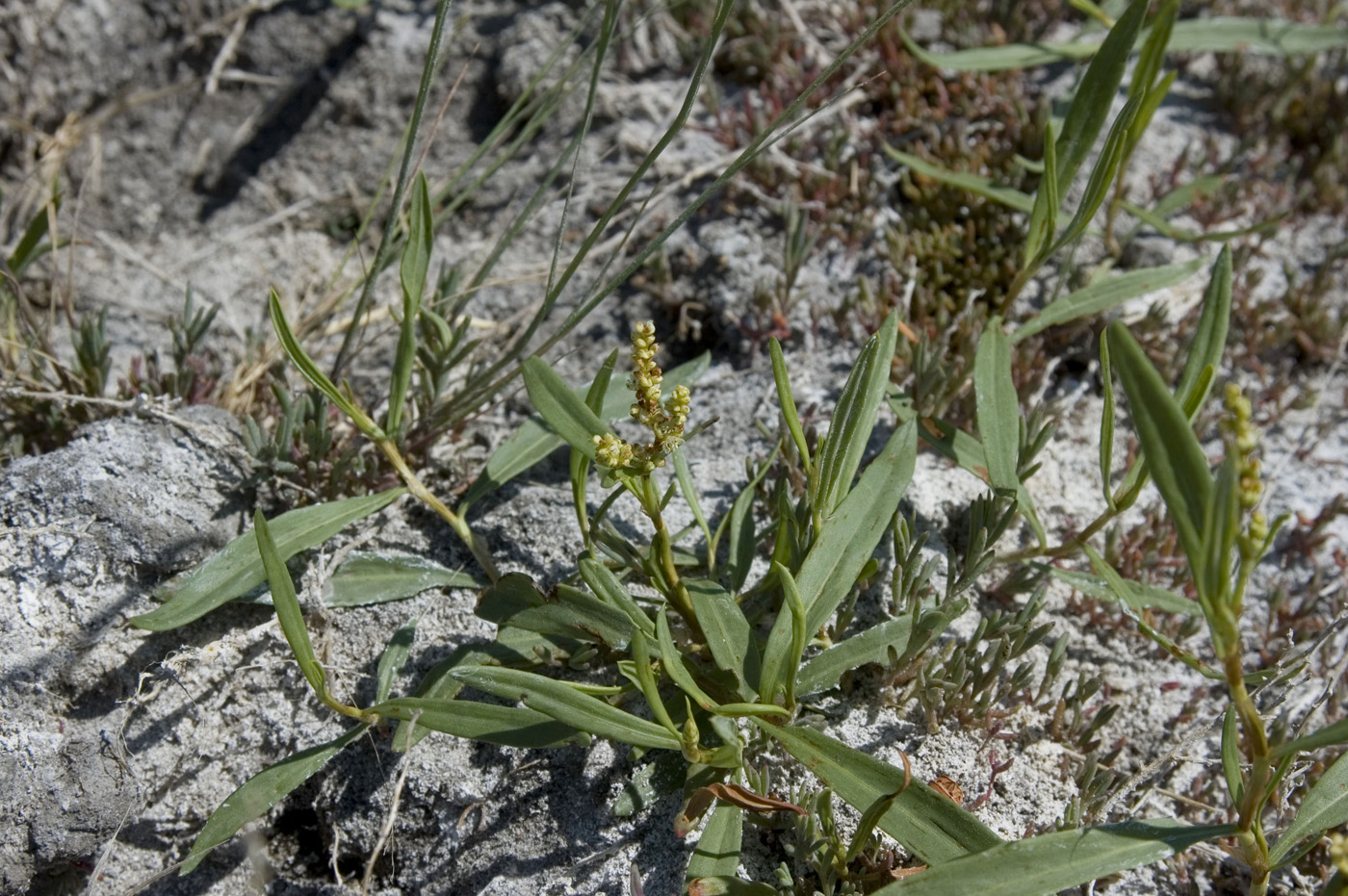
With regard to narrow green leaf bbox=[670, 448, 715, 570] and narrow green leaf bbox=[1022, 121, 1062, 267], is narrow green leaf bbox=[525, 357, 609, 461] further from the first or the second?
narrow green leaf bbox=[1022, 121, 1062, 267]

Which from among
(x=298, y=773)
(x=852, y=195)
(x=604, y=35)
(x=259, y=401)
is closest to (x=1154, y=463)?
(x=604, y=35)

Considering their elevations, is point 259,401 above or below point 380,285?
below

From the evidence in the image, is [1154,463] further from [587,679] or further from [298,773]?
[298,773]

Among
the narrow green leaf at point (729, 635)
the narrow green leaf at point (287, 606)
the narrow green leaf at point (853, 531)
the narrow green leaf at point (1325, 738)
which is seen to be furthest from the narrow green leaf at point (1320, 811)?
the narrow green leaf at point (287, 606)

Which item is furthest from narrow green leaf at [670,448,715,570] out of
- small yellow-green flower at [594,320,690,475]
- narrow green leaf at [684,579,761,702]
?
small yellow-green flower at [594,320,690,475]

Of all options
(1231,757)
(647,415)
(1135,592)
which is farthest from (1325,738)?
(647,415)

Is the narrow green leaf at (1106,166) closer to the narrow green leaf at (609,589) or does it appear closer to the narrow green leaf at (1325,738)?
the narrow green leaf at (1325,738)
